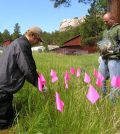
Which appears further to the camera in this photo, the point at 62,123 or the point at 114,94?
the point at 114,94

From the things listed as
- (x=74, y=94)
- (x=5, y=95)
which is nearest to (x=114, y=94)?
(x=74, y=94)

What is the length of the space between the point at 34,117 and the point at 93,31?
225ft

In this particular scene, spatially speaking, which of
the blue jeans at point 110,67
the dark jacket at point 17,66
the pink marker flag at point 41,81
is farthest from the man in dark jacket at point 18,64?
the blue jeans at point 110,67

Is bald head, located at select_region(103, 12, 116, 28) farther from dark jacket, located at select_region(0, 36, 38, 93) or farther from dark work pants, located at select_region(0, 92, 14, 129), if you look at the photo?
dark work pants, located at select_region(0, 92, 14, 129)

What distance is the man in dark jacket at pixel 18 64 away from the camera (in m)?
5.00

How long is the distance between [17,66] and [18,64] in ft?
0.35

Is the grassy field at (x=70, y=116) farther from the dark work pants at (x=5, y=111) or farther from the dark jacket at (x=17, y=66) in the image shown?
the dark jacket at (x=17, y=66)

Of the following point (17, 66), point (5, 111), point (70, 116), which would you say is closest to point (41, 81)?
point (70, 116)

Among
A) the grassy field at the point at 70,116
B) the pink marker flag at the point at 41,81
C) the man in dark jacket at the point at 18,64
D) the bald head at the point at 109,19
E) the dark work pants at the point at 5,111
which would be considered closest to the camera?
the grassy field at the point at 70,116

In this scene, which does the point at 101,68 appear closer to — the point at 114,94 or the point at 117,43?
the point at 117,43

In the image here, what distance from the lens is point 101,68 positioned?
6684 millimetres

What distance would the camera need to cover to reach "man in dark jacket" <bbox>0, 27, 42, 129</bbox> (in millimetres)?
4996

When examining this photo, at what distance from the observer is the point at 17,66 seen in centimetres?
515

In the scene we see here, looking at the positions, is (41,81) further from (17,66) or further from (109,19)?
(109,19)
